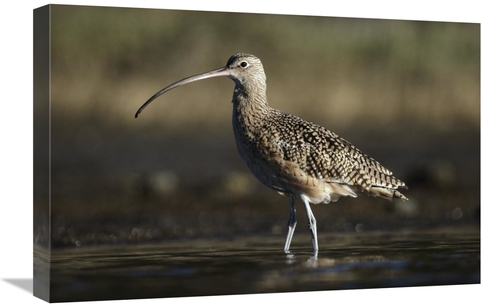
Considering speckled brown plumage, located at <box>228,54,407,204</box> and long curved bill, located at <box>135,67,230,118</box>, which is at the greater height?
long curved bill, located at <box>135,67,230,118</box>

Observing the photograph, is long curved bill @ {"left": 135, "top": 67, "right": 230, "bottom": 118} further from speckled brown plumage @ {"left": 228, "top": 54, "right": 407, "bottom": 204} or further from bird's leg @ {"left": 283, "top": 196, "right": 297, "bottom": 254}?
bird's leg @ {"left": 283, "top": 196, "right": 297, "bottom": 254}

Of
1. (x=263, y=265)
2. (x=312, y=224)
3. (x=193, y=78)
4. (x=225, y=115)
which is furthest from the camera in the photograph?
(x=225, y=115)

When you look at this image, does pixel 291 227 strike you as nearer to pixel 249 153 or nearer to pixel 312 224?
pixel 312 224

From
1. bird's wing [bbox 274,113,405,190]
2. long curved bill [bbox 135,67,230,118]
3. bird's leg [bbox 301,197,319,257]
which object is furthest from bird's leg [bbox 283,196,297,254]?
long curved bill [bbox 135,67,230,118]

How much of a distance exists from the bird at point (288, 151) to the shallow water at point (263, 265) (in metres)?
0.39

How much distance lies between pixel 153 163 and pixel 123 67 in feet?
4.12

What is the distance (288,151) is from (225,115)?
1.02 metres

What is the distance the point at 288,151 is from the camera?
13.5 meters

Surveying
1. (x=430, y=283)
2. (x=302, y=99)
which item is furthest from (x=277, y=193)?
(x=430, y=283)

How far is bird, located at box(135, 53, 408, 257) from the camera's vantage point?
44.2 ft

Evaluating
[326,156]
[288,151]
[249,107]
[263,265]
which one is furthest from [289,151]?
[263,265]

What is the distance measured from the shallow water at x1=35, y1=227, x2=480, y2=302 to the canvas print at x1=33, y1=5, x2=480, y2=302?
20mm

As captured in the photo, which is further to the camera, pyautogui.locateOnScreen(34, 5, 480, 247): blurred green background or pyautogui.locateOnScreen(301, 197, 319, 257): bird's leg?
pyautogui.locateOnScreen(301, 197, 319, 257): bird's leg

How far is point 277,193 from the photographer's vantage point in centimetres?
1385
